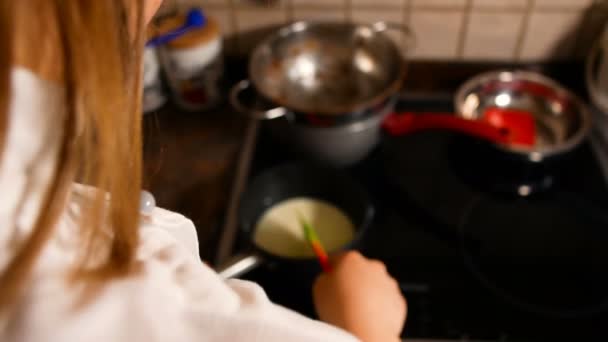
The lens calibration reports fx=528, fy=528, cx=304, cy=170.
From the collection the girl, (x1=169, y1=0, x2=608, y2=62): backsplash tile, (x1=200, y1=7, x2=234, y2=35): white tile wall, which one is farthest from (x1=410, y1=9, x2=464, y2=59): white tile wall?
the girl

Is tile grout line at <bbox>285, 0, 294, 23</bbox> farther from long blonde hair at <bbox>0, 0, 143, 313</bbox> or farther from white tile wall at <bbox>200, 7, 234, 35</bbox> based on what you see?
long blonde hair at <bbox>0, 0, 143, 313</bbox>

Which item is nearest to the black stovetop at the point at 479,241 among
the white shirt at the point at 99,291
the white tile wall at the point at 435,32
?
the white tile wall at the point at 435,32

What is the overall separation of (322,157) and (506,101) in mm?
328

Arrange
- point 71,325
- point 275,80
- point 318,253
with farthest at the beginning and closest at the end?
point 275,80 → point 318,253 → point 71,325

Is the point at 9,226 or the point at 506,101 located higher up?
the point at 9,226

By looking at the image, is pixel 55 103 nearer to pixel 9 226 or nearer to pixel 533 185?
pixel 9 226

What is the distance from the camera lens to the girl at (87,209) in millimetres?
251

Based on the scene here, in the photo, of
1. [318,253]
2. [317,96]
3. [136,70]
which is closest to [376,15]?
[317,96]

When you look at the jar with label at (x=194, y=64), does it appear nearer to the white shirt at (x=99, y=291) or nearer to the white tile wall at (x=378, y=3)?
the white tile wall at (x=378, y=3)

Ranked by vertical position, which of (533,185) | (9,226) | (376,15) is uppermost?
(9,226)

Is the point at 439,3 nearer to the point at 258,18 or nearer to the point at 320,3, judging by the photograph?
the point at 320,3

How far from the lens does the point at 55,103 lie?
0.86 ft

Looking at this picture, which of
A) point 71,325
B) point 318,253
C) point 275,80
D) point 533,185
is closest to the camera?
point 71,325

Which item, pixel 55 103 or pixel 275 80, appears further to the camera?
pixel 275 80
